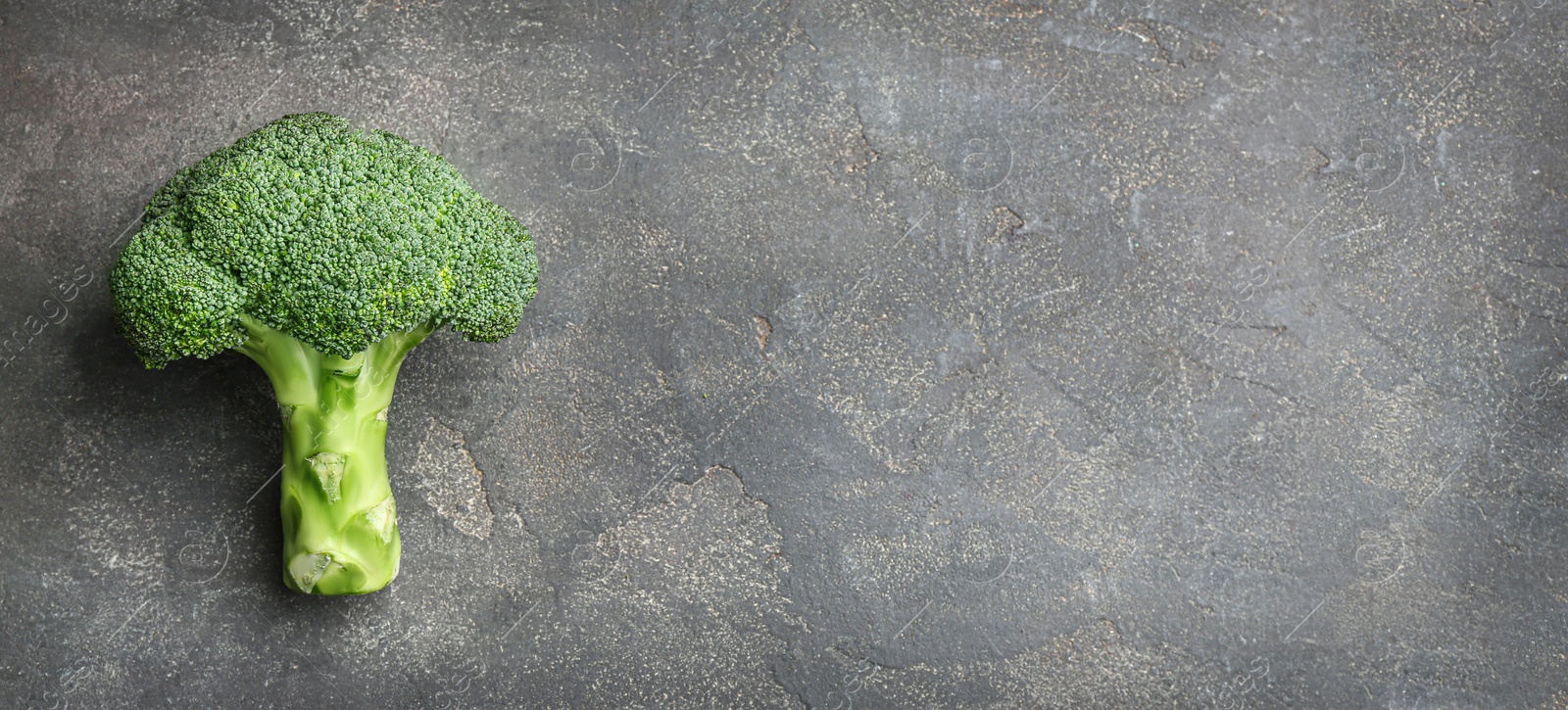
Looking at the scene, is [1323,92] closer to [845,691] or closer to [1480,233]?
[1480,233]

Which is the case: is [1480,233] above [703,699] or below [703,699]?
above

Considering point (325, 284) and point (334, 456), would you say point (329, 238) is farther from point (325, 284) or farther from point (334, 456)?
point (334, 456)

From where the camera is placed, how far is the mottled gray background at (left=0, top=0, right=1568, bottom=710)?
3777 mm

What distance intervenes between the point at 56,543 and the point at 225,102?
1.82m

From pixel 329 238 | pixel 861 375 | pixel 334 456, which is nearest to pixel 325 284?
pixel 329 238

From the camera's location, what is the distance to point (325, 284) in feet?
10.6

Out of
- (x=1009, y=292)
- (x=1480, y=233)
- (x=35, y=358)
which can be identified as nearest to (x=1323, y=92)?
(x=1480, y=233)

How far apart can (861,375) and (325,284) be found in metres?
1.99

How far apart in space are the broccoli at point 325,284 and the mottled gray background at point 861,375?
322 millimetres

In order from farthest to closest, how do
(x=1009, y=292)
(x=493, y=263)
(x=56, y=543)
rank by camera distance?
1. (x=1009, y=292)
2. (x=56, y=543)
3. (x=493, y=263)

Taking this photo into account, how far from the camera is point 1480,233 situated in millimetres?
4102

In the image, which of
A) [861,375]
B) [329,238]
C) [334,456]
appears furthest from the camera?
[861,375]

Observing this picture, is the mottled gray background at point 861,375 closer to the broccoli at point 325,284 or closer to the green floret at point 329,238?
the broccoli at point 325,284

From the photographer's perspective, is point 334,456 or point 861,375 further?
point 861,375
